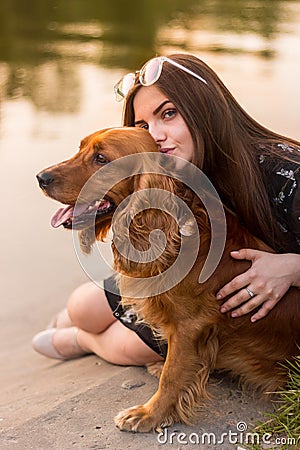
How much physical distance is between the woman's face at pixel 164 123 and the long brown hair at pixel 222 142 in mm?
25

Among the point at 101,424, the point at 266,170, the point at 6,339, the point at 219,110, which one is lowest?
the point at 6,339

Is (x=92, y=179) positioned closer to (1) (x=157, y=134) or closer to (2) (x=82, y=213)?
(2) (x=82, y=213)

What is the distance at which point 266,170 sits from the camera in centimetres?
357

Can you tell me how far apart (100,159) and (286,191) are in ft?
2.90

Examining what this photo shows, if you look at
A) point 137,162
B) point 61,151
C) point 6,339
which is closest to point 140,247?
point 137,162

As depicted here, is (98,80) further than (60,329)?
Yes

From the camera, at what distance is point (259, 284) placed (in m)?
3.39

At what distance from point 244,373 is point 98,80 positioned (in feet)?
23.6

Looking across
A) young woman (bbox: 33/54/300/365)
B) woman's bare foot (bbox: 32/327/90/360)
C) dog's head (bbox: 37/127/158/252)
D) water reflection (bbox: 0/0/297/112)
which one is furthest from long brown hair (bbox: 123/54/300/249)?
water reflection (bbox: 0/0/297/112)

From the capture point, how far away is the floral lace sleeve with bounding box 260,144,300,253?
3496 mm

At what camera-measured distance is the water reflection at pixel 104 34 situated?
34.3 feet

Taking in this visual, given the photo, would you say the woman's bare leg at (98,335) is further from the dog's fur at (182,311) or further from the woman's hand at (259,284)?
the woman's hand at (259,284)

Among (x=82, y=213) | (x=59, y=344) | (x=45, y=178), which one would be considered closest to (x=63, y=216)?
(x=82, y=213)

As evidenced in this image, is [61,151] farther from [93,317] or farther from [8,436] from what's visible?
[8,436]
